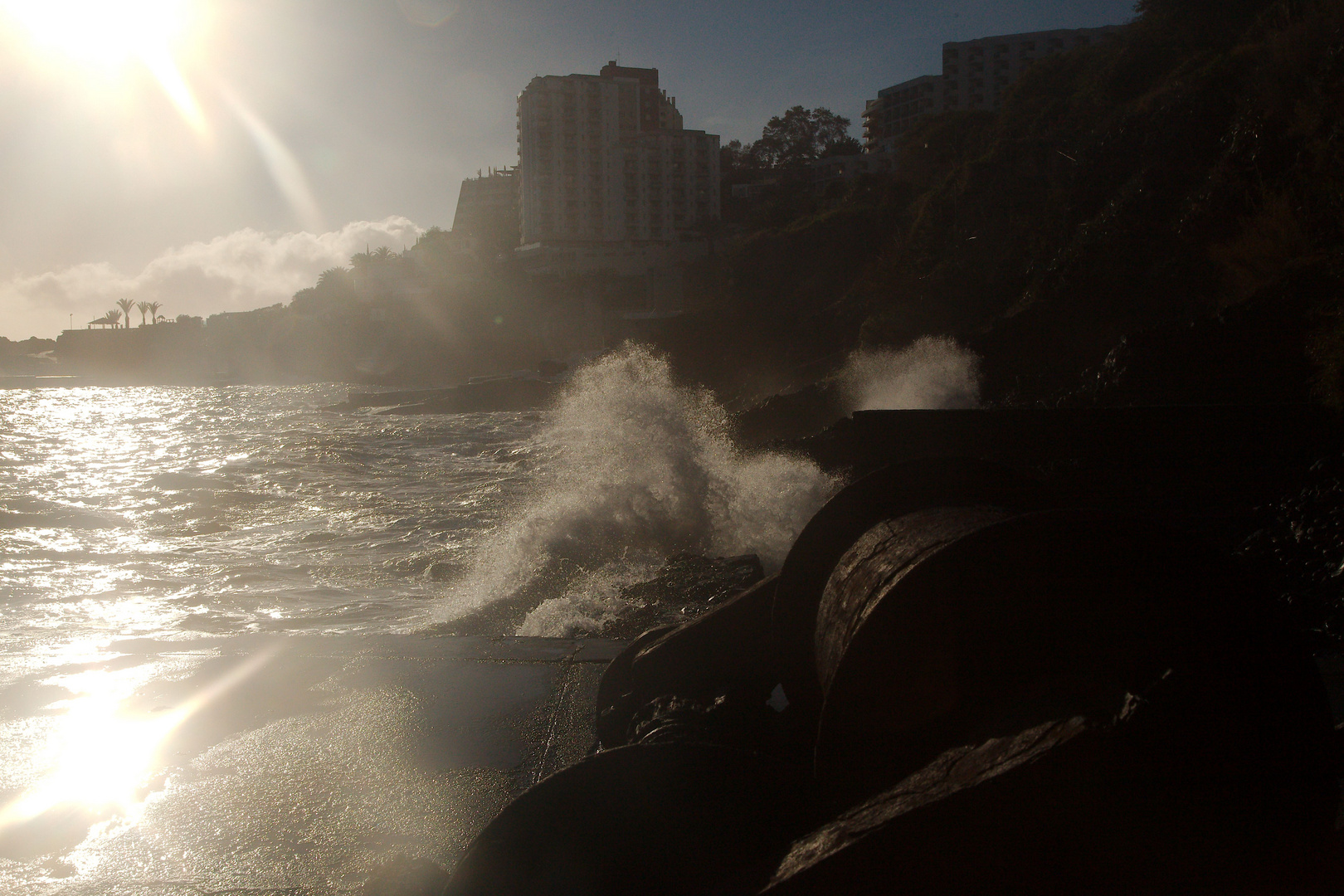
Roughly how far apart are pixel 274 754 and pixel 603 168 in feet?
300

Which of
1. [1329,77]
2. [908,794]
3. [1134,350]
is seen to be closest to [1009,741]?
[908,794]

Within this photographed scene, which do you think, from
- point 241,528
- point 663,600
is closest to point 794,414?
point 241,528

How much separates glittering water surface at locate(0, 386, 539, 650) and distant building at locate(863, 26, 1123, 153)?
66851 millimetres

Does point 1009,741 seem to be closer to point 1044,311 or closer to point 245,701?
point 245,701

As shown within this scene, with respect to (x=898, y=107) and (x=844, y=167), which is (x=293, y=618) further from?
(x=898, y=107)

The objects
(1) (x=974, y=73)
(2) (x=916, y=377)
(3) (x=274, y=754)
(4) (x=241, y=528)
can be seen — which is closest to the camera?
(3) (x=274, y=754)

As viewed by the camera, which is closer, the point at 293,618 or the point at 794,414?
the point at 293,618

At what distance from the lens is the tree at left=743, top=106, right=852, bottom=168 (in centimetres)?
8438

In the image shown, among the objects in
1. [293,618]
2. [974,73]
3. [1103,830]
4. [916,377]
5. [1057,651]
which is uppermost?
[974,73]

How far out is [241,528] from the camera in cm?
1281

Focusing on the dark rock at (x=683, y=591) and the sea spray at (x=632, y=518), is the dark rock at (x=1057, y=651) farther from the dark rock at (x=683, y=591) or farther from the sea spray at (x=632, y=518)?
the sea spray at (x=632, y=518)

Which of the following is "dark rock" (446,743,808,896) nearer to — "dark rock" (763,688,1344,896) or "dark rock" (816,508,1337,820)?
"dark rock" (816,508,1337,820)

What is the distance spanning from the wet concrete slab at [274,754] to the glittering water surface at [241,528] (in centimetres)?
141

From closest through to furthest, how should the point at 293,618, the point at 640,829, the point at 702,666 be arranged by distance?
1. the point at 640,829
2. the point at 702,666
3. the point at 293,618
